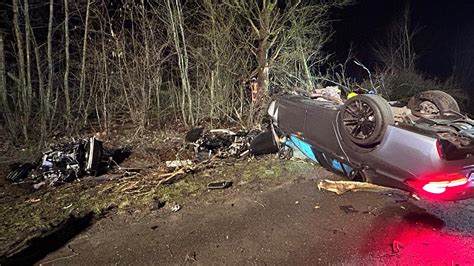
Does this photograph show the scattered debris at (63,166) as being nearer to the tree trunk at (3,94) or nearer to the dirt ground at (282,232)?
the dirt ground at (282,232)

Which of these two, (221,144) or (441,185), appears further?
(221,144)

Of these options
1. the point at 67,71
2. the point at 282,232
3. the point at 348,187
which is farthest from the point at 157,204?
the point at 67,71

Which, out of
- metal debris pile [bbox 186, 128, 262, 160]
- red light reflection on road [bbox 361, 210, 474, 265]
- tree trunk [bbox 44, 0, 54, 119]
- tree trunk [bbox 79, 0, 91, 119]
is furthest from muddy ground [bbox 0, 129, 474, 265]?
tree trunk [bbox 79, 0, 91, 119]

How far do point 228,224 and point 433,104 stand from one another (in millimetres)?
2794

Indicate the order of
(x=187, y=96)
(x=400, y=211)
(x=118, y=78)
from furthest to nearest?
(x=187, y=96) → (x=118, y=78) → (x=400, y=211)

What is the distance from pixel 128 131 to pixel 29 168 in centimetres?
283

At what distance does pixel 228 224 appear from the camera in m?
3.66

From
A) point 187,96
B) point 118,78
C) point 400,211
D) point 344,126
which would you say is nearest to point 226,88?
point 187,96

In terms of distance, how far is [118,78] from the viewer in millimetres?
8070

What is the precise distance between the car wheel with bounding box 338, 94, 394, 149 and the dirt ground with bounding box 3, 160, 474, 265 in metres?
0.79

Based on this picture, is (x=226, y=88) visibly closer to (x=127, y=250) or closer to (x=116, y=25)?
(x=116, y=25)

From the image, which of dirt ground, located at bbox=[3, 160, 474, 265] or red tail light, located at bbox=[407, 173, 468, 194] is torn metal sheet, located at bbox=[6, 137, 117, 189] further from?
red tail light, located at bbox=[407, 173, 468, 194]

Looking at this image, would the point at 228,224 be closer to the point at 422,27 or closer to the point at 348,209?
the point at 348,209

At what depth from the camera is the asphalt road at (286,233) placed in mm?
3045
